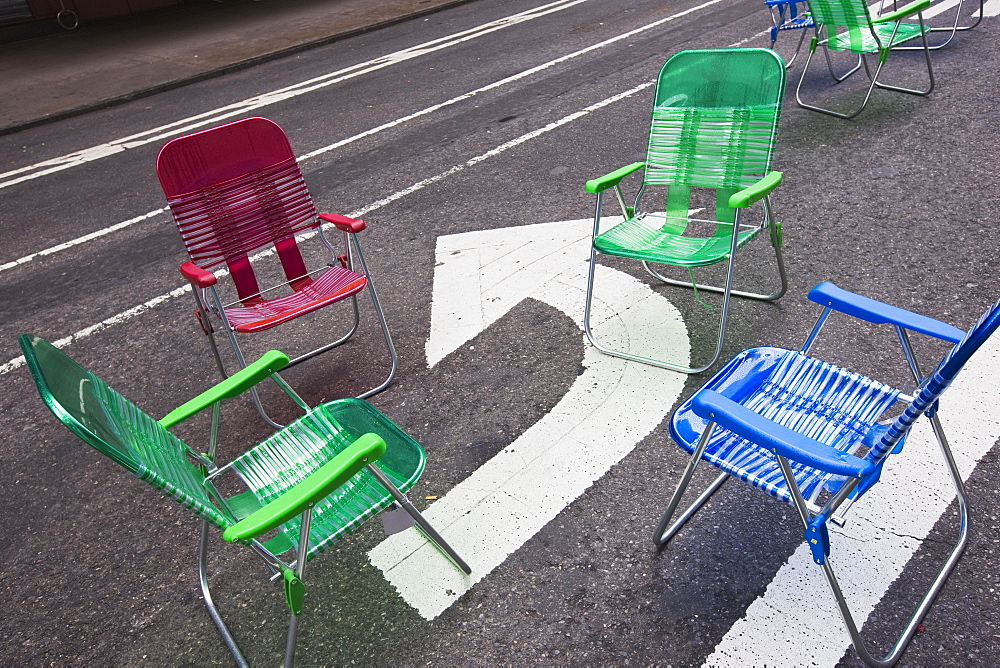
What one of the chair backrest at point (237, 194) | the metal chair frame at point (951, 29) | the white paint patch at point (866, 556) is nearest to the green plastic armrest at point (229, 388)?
the chair backrest at point (237, 194)

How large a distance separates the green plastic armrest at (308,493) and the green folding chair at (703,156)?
74.7 inches

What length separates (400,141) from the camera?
736cm

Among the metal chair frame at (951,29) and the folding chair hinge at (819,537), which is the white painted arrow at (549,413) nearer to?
the folding chair hinge at (819,537)

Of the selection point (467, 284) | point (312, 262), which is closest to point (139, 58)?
point (312, 262)

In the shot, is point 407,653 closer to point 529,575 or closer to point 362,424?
point 529,575

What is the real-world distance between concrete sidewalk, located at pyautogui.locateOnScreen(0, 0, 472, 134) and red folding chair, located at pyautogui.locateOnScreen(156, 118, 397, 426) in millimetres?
7679

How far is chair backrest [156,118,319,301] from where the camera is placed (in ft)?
12.6

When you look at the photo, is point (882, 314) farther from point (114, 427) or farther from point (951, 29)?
point (951, 29)

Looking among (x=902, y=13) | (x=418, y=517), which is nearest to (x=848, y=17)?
(x=902, y=13)

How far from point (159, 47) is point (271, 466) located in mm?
12670

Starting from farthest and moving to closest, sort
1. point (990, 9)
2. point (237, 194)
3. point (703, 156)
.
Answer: point (990, 9) → point (703, 156) → point (237, 194)

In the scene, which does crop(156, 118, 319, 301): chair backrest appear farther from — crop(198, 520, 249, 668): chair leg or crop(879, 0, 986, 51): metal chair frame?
crop(879, 0, 986, 51): metal chair frame

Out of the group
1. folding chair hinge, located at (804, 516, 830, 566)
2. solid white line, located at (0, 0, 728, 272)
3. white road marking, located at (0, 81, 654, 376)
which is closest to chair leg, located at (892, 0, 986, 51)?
solid white line, located at (0, 0, 728, 272)

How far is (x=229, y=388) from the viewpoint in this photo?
271 cm
